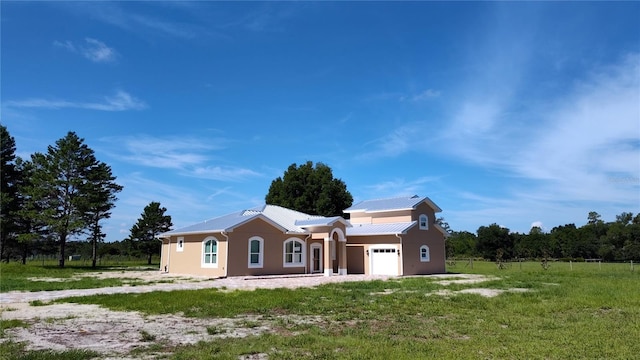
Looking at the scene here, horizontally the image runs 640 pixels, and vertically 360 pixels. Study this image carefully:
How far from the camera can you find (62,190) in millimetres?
34438

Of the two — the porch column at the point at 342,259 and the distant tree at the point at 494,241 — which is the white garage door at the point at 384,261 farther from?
the distant tree at the point at 494,241

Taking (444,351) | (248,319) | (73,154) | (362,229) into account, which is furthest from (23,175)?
(444,351)

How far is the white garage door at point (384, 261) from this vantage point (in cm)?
2783

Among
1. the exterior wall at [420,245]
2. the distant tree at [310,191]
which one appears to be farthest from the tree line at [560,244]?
the exterior wall at [420,245]

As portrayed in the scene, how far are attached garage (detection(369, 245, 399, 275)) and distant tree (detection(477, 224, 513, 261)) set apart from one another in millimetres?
44705

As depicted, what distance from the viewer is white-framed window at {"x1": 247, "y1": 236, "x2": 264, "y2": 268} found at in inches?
997

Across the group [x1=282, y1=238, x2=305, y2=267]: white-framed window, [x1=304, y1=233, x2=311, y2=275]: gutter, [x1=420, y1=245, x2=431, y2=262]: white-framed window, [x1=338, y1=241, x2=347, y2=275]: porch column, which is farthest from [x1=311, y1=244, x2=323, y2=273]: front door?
[x1=420, y1=245, x2=431, y2=262]: white-framed window

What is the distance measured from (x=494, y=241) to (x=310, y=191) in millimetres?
35001

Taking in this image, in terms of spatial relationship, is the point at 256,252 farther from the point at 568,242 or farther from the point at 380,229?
the point at 568,242

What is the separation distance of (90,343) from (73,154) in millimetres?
32728

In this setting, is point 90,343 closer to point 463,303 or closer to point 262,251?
point 463,303

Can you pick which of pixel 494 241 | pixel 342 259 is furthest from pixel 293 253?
pixel 494 241

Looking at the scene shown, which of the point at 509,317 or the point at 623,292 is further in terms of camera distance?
the point at 623,292

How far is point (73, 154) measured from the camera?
35438 mm
